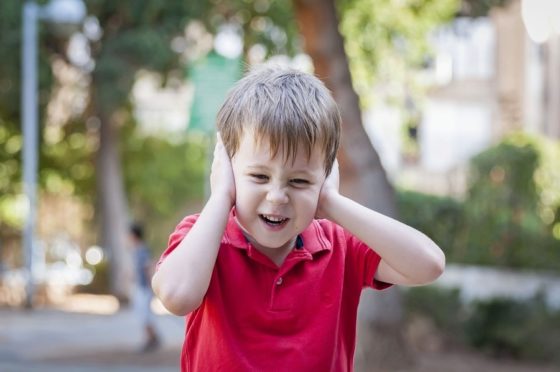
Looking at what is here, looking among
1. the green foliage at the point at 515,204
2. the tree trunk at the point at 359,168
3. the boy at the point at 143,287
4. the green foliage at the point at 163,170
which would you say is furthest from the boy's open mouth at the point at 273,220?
the green foliage at the point at 163,170

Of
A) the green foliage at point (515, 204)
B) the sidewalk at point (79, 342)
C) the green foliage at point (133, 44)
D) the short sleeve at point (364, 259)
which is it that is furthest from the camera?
the green foliage at point (133, 44)

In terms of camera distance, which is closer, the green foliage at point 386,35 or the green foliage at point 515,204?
the green foliage at point 515,204

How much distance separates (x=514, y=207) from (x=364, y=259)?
11.8 m

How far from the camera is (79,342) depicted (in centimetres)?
1492

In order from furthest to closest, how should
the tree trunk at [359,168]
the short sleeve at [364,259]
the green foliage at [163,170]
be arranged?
1. the green foliage at [163,170]
2. the tree trunk at [359,168]
3. the short sleeve at [364,259]

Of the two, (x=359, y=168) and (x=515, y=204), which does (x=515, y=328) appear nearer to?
(x=515, y=204)

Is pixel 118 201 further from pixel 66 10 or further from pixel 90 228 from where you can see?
pixel 66 10

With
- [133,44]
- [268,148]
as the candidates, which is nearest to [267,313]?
[268,148]

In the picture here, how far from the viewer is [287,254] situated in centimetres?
262

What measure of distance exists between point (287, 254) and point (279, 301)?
0.45ft

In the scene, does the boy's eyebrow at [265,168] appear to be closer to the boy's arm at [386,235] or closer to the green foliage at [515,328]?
the boy's arm at [386,235]

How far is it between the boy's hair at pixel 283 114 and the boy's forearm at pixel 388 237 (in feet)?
0.33

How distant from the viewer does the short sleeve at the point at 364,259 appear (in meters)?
2.71

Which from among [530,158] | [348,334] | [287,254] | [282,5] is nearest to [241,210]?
[287,254]
